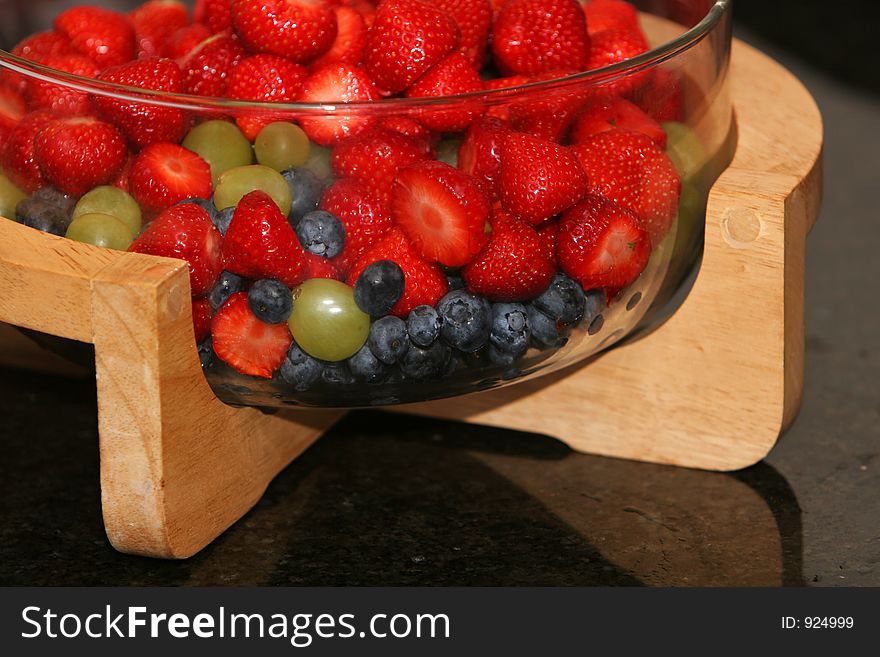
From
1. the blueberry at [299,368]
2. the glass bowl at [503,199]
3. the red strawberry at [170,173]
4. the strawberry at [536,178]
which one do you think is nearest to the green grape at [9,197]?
the glass bowl at [503,199]

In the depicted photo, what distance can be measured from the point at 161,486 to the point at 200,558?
0.09m

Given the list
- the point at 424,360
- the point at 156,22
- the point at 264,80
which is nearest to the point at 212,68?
the point at 264,80

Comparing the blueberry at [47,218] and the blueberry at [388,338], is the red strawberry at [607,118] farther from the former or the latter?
the blueberry at [47,218]

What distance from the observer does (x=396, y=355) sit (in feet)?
2.56

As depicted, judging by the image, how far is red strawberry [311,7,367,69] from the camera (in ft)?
2.91

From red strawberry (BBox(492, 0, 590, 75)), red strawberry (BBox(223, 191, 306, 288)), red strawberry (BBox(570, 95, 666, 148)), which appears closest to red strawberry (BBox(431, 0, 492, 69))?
red strawberry (BBox(492, 0, 590, 75))

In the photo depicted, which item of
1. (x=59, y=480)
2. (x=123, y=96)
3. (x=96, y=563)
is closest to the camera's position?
(x=123, y=96)

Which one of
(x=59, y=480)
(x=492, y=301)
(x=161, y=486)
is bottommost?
(x=59, y=480)

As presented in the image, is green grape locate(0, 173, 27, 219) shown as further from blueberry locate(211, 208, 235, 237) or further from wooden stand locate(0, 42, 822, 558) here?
blueberry locate(211, 208, 235, 237)

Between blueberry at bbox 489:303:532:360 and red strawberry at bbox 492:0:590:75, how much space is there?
0.20m

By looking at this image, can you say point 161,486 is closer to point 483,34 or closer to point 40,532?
point 40,532

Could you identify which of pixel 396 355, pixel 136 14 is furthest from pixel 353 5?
pixel 396 355

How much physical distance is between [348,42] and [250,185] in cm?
17

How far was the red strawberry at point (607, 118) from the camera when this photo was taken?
808mm
